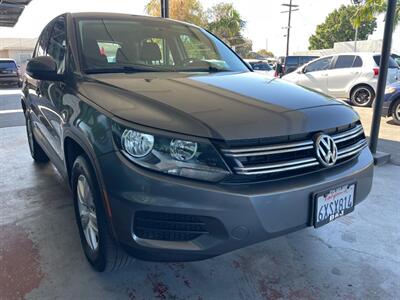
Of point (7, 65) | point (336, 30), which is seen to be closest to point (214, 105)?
point (7, 65)

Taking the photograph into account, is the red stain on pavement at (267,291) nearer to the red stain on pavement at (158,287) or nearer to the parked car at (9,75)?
the red stain on pavement at (158,287)

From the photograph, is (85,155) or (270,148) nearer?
(270,148)

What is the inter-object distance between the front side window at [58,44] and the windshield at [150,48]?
20 centimetres

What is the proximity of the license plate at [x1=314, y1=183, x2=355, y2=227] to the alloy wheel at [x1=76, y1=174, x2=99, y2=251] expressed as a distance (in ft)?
3.89

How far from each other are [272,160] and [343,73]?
923cm

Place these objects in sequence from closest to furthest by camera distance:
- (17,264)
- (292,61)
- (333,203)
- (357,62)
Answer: (333,203), (17,264), (357,62), (292,61)

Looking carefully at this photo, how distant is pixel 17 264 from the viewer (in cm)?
237

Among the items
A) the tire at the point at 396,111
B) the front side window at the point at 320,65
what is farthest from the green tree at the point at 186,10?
the tire at the point at 396,111

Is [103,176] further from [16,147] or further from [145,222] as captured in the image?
[16,147]

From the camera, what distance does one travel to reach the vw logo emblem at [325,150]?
1.88 metres

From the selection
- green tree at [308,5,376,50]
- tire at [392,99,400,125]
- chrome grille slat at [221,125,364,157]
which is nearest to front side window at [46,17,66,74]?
chrome grille slat at [221,125,364,157]

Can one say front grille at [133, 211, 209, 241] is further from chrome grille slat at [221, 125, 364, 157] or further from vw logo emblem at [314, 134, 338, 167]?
vw logo emblem at [314, 134, 338, 167]

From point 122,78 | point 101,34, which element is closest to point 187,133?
point 122,78

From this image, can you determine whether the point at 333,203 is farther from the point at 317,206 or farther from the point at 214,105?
the point at 214,105
